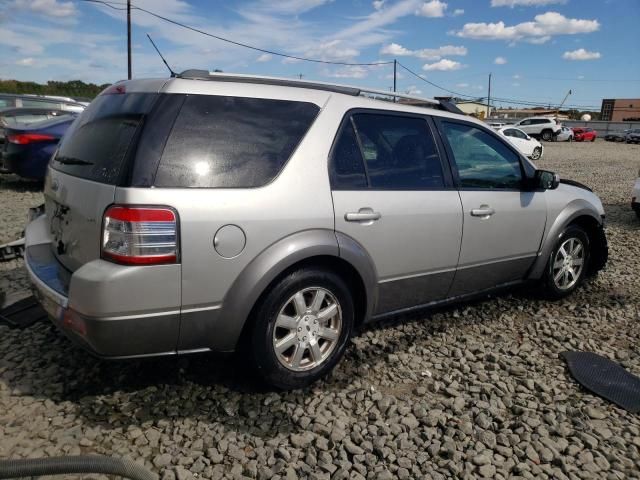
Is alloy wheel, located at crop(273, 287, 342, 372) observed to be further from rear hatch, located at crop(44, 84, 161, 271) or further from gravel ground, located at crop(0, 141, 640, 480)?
rear hatch, located at crop(44, 84, 161, 271)

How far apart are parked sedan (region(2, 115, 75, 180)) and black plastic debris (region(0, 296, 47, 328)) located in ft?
17.4

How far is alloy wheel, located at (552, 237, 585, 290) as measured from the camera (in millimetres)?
4617

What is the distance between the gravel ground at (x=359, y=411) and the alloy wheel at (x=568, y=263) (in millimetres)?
689

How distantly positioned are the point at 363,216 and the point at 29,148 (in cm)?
758

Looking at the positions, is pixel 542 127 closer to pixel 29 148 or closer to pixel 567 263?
pixel 29 148

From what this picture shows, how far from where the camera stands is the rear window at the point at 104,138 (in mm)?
2604

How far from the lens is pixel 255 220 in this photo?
2.69 m

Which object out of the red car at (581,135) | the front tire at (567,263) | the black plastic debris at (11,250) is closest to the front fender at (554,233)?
the front tire at (567,263)

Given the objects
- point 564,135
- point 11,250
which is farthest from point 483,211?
point 564,135

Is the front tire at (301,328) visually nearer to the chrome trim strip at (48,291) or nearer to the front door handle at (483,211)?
the chrome trim strip at (48,291)

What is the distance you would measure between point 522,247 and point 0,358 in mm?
3912

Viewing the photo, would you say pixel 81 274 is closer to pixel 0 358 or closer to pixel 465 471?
pixel 0 358

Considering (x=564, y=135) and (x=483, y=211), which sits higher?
(x=564, y=135)

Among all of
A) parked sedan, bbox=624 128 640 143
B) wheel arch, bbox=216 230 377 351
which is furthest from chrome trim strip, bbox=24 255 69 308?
parked sedan, bbox=624 128 640 143
